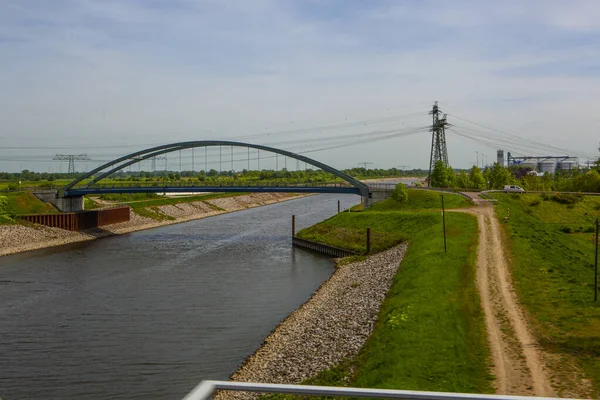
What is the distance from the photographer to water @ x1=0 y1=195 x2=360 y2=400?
2178 centimetres

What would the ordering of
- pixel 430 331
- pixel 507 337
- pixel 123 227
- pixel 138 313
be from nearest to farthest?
pixel 507 337, pixel 430 331, pixel 138 313, pixel 123 227

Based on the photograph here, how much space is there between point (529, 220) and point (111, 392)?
46.6m

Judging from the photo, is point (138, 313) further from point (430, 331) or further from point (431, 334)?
point (431, 334)

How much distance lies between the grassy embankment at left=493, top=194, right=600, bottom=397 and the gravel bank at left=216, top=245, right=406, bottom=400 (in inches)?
308

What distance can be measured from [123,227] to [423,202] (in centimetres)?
4609

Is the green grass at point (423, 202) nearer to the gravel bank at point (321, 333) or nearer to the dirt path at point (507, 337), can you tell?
the gravel bank at point (321, 333)

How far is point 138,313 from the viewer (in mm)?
31859

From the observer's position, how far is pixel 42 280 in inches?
1652

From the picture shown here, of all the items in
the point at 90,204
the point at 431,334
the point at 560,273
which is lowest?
the point at 431,334

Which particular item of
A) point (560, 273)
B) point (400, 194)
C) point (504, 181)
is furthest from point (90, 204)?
point (560, 273)

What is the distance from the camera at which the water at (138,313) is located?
71.5 feet

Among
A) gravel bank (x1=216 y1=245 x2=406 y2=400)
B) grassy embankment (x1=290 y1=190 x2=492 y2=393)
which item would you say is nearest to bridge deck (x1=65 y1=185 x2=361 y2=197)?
grassy embankment (x1=290 y1=190 x2=492 y2=393)

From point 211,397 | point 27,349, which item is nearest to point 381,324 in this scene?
point 27,349

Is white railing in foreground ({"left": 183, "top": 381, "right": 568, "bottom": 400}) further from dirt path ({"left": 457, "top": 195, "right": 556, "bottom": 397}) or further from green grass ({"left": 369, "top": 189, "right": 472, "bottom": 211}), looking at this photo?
green grass ({"left": 369, "top": 189, "right": 472, "bottom": 211})
